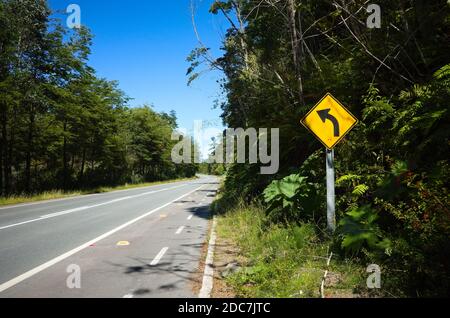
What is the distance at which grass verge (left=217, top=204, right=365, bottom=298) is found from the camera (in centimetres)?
490

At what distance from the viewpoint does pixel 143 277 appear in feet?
19.9

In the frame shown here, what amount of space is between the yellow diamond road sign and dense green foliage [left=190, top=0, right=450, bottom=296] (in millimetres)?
856

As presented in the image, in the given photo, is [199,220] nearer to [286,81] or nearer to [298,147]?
[298,147]

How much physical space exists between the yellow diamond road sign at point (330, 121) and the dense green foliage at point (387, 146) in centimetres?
86

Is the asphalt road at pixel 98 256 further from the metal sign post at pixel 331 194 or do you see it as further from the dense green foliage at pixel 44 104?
the dense green foliage at pixel 44 104

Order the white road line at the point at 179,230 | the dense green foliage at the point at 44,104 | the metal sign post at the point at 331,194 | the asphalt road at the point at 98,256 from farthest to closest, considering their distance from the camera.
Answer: the dense green foliage at the point at 44,104 < the white road line at the point at 179,230 < the metal sign post at the point at 331,194 < the asphalt road at the point at 98,256

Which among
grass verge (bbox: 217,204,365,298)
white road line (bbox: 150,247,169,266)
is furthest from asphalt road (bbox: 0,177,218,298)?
grass verge (bbox: 217,204,365,298)

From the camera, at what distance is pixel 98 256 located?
24.8 feet

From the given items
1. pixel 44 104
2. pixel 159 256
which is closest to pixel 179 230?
pixel 159 256

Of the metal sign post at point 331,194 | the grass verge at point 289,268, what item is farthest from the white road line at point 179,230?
the metal sign post at point 331,194

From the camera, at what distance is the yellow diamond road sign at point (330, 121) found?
263 inches

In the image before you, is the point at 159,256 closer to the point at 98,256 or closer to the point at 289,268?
the point at 98,256

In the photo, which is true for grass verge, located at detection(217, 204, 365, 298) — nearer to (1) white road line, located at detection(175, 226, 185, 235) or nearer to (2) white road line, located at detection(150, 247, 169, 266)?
(2) white road line, located at detection(150, 247, 169, 266)

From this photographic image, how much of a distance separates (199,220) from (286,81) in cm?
631
